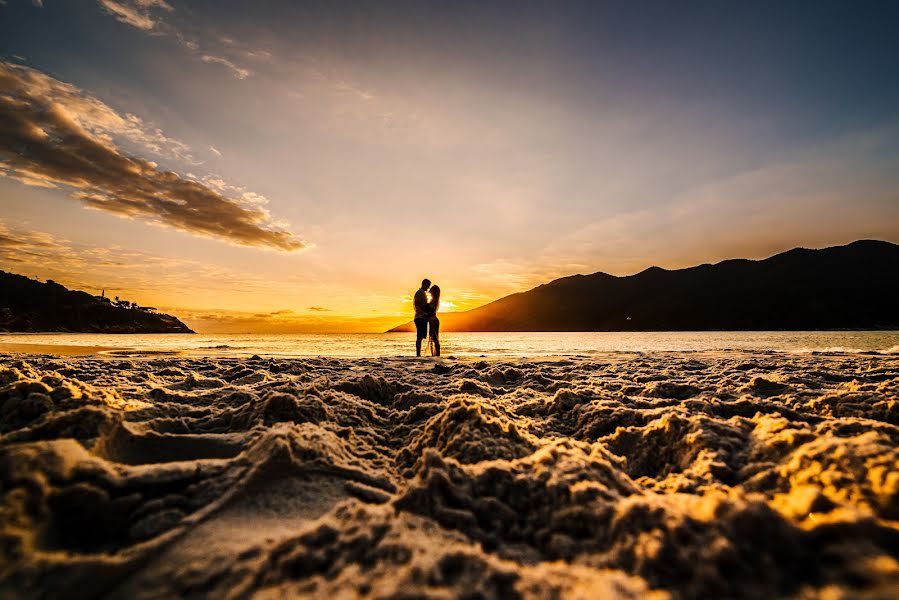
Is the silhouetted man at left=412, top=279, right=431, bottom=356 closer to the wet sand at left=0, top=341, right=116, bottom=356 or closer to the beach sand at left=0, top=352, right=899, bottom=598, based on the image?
the wet sand at left=0, top=341, right=116, bottom=356

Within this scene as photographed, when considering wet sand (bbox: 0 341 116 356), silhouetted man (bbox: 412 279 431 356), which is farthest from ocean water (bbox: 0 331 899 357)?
silhouetted man (bbox: 412 279 431 356)

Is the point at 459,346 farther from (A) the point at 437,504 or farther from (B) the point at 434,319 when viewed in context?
(A) the point at 437,504

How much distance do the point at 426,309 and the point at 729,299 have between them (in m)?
147

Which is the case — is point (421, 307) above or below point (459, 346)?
above

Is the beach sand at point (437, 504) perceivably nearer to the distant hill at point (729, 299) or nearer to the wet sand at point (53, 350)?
the wet sand at point (53, 350)

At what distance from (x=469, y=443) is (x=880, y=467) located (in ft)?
6.10

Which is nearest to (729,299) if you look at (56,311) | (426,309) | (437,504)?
(426,309)

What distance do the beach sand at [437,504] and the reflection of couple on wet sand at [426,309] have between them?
350 inches

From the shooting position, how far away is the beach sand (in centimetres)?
122

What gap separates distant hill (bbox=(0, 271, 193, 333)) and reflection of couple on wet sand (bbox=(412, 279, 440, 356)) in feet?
224

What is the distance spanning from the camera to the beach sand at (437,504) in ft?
4.00

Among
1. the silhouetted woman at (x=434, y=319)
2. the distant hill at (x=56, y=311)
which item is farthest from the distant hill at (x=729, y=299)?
the silhouetted woman at (x=434, y=319)

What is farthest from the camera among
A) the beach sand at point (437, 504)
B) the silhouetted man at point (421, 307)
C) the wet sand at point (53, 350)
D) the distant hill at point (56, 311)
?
the distant hill at point (56, 311)

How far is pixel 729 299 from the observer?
12600 centimetres
